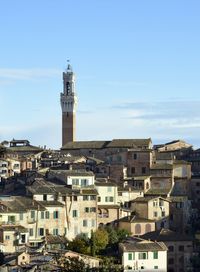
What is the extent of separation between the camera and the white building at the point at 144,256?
73500 mm

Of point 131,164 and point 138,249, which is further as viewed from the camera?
point 131,164

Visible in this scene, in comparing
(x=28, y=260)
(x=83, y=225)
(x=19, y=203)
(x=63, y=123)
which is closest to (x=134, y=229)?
(x=83, y=225)

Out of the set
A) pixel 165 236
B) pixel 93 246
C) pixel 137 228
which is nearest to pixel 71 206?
pixel 137 228

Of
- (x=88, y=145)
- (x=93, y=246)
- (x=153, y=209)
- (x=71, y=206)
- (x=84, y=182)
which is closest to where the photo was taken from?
(x=93, y=246)

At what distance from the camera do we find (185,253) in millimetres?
78312

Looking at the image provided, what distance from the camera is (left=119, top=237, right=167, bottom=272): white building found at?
73.5 metres

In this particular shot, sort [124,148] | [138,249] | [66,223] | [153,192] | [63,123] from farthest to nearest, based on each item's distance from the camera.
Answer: [63,123] → [124,148] → [153,192] → [66,223] → [138,249]

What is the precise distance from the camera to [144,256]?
2916 inches

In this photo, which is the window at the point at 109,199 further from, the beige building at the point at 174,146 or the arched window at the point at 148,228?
the beige building at the point at 174,146

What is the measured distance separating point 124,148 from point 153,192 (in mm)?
10166

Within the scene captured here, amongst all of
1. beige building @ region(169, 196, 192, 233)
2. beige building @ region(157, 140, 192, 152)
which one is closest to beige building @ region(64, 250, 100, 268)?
beige building @ region(169, 196, 192, 233)

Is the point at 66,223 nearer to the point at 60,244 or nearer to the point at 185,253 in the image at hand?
the point at 60,244

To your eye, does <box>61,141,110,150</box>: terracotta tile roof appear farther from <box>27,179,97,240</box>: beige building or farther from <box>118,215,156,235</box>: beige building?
<box>27,179,97,240</box>: beige building

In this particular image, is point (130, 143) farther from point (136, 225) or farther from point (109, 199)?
point (136, 225)
